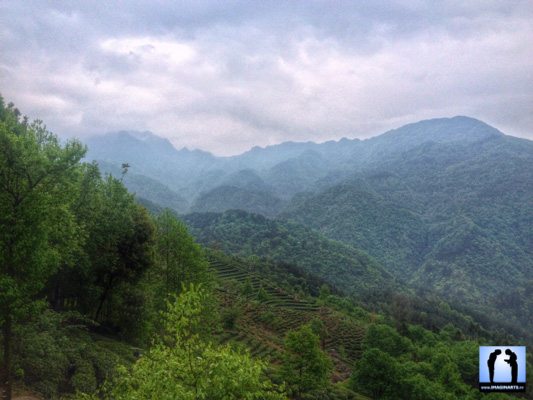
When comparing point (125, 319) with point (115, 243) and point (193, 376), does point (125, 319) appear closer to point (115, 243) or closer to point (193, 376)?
point (115, 243)

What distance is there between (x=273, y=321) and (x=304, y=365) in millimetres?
39025

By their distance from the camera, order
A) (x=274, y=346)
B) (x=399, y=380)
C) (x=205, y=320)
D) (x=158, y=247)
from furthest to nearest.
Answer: (x=274, y=346) < (x=399, y=380) < (x=158, y=247) < (x=205, y=320)

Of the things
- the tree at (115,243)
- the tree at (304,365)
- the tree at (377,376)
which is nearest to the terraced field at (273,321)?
the tree at (304,365)

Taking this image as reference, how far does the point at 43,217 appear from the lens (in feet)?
50.3

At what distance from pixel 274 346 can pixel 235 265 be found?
66544mm

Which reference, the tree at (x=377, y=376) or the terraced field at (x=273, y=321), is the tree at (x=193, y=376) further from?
the tree at (x=377, y=376)

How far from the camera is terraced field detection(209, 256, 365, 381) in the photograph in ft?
193

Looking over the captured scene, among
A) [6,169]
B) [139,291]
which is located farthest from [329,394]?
[6,169]

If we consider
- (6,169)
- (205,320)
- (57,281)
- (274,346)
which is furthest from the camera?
(274,346)

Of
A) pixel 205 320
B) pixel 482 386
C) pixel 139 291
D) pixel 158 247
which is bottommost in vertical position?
pixel 482 386

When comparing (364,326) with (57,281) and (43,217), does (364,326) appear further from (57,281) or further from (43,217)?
(43,217)

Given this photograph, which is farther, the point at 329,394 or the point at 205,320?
the point at 329,394

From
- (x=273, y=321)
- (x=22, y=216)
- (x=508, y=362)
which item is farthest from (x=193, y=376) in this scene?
(x=273, y=321)

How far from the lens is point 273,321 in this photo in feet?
245
